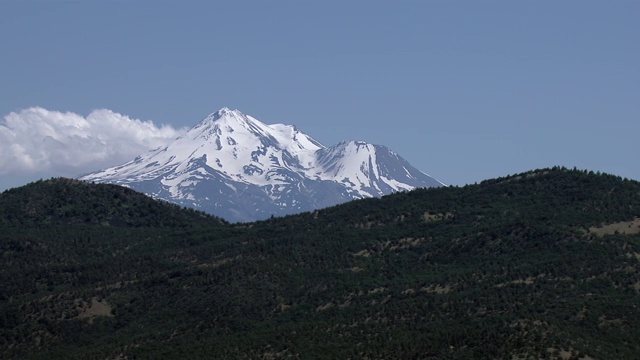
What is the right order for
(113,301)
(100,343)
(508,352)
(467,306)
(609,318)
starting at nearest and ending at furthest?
(508,352) < (609,318) < (467,306) < (100,343) < (113,301)

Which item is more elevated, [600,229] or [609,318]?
[600,229]

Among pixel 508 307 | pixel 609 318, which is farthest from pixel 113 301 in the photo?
pixel 609 318

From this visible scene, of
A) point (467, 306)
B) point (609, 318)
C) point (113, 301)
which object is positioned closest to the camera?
point (609, 318)

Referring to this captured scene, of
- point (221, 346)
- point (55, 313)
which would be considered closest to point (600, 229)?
point (221, 346)

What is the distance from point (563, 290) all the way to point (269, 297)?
4165 cm

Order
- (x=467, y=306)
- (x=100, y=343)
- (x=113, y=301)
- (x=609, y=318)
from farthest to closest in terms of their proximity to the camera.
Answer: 1. (x=113, y=301)
2. (x=100, y=343)
3. (x=467, y=306)
4. (x=609, y=318)

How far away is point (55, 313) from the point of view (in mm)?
195375

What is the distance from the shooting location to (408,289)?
627ft

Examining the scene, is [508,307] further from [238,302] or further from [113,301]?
[113,301]

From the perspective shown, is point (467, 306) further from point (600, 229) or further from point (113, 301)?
point (113, 301)

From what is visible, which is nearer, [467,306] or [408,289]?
[467,306]

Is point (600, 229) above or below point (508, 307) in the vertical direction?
above

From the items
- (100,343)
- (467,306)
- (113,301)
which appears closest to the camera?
(467,306)

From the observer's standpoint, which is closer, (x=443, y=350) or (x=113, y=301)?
(x=443, y=350)
